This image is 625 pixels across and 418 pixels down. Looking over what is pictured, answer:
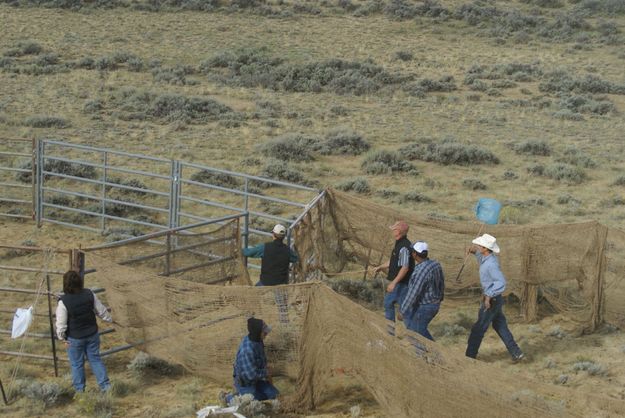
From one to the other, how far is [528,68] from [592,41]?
31.3 ft

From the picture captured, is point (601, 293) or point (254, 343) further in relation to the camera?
point (601, 293)

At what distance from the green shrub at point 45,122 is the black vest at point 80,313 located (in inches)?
634

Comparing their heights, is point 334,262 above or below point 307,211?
below

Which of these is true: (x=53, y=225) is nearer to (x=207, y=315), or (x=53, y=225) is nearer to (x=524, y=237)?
(x=207, y=315)

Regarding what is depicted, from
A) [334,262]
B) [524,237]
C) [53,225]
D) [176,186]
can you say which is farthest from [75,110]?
[524,237]

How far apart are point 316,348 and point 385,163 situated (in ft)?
42.0

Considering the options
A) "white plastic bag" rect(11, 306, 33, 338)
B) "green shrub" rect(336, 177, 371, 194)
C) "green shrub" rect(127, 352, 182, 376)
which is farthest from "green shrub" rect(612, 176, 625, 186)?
"white plastic bag" rect(11, 306, 33, 338)

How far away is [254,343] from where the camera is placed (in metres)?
7.89

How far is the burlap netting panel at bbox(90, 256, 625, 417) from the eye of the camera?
668 centimetres

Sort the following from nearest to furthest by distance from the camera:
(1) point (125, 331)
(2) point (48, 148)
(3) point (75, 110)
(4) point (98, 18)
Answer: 1. (1) point (125, 331)
2. (2) point (48, 148)
3. (3) point (75, 110)
4. (4) point (98, 18)

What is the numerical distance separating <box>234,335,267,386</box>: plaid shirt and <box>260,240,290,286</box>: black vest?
1.43m

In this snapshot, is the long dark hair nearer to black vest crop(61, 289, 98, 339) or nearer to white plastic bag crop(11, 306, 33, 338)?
black vest crop(61, 289, 98, 339)

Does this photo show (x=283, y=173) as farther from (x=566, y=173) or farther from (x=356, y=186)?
(x=566, y=173)

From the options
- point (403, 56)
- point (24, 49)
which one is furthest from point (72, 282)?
point (403, 56)
